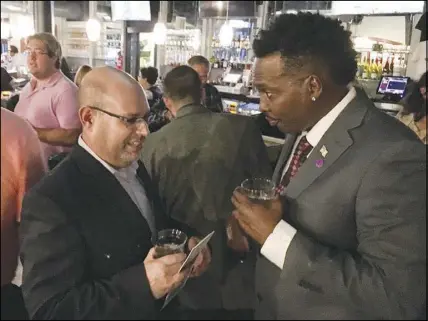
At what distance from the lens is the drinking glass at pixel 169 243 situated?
118 centimetres

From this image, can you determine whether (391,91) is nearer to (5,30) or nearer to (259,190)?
(259,190)

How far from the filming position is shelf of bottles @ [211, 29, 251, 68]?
763 cm

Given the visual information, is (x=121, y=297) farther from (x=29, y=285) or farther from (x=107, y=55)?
(x=107, y=55)

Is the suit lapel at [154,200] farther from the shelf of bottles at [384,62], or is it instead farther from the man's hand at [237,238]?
the shelf of bottles at [384,62]

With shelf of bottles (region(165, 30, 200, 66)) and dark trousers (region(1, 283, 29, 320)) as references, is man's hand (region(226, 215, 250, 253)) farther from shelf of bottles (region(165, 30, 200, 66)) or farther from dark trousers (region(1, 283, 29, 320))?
shelf of bottles (region(165, 30, 200, 66))

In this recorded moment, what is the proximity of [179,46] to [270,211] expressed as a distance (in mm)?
9067

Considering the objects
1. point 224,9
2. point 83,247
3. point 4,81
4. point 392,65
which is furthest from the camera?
point 224,9

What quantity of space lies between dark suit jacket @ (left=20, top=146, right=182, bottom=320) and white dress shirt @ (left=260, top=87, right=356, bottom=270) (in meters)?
0.35

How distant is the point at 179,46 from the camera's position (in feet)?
32.2

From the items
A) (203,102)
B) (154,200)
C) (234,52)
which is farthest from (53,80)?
(234,52)

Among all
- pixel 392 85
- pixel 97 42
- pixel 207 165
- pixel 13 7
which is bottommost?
pixel 207 165

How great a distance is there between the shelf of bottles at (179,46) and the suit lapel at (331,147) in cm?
828

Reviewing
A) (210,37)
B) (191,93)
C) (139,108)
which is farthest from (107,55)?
(139,108)

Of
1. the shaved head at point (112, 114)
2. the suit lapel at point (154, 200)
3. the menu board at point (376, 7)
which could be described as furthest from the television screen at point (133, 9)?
the shaved head at point (112, 114)
